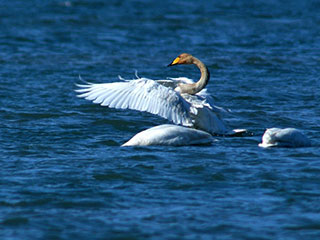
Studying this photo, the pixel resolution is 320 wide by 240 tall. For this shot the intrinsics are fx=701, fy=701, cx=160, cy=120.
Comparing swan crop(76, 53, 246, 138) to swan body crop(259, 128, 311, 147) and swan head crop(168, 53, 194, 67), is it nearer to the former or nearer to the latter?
swan body crop(259, 128, 311, 147)

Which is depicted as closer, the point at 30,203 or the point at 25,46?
the point at 30,203

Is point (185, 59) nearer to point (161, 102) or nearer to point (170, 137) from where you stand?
point (161, 102)

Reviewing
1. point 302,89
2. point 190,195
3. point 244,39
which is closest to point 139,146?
point 190,195

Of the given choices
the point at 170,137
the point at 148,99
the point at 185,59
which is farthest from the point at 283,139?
the point at 185,59

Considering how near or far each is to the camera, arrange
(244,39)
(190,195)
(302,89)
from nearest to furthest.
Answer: (190,195)
(302,89)
(244,39)

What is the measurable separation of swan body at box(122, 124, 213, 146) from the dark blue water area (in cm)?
17

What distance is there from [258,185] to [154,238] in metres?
1.79

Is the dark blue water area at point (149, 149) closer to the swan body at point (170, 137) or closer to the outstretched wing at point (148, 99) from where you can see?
the swan body at point (170, 137)

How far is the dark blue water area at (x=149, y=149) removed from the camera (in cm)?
614

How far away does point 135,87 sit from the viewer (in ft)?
31.6

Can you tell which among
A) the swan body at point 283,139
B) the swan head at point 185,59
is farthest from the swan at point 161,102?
the swan head at point 185,59

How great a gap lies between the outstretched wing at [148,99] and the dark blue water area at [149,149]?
509 millimetres

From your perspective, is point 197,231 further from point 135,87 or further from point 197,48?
point 197,48

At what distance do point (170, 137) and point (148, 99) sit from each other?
0.81 m
